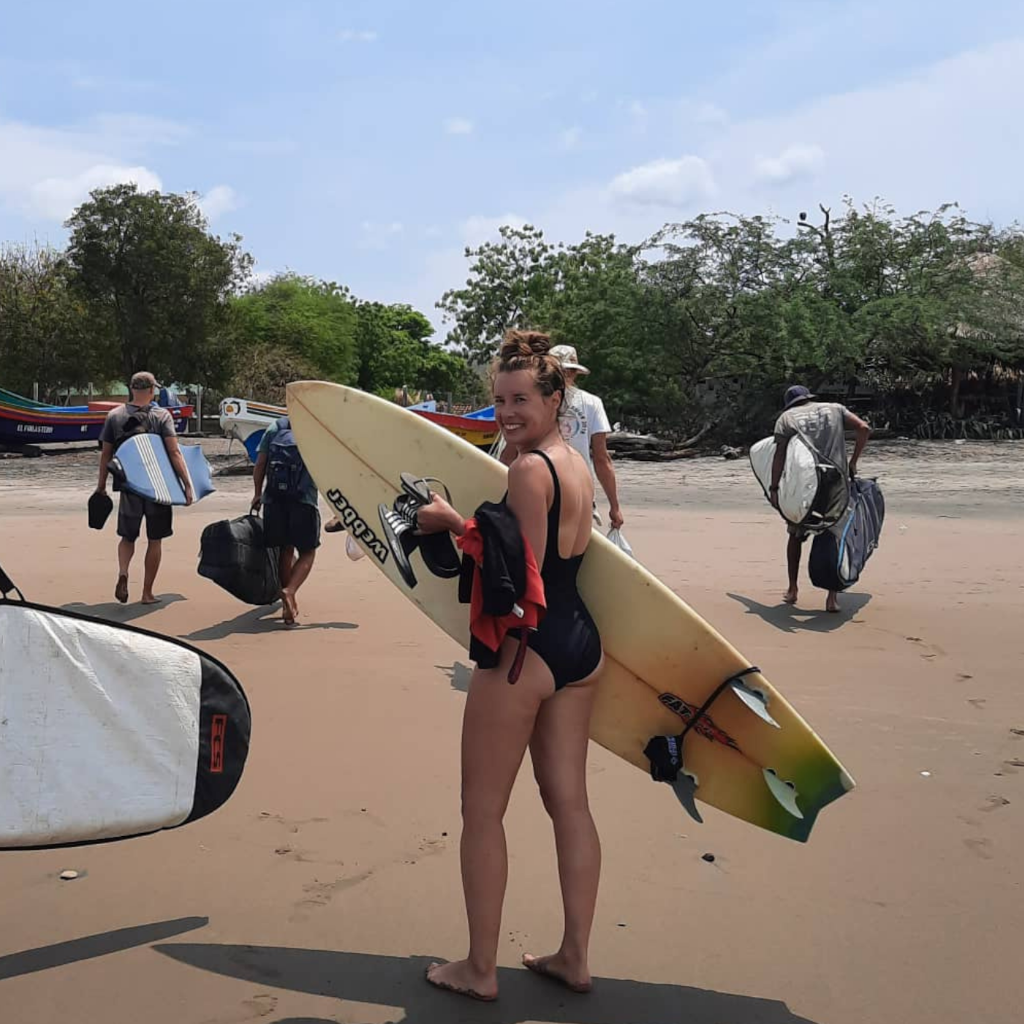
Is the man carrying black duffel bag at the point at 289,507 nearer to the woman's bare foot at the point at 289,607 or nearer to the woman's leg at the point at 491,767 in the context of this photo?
the woman's bare foot at the point at 289,607

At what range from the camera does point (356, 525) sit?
3.38 m

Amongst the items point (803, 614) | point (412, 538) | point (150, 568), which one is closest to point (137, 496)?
point (150, 568)

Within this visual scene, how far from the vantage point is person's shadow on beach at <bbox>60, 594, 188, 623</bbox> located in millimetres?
6836

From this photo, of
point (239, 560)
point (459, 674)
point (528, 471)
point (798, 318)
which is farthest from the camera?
point (798, 318)

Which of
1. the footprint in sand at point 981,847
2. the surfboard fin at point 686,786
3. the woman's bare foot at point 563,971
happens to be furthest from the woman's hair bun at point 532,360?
the footprint in sand at point 981,847

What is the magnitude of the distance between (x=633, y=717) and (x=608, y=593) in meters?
0.36

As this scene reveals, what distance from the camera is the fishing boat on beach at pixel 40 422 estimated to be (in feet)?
77.1

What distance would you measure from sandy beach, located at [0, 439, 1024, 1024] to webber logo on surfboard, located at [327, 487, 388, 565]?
89cm

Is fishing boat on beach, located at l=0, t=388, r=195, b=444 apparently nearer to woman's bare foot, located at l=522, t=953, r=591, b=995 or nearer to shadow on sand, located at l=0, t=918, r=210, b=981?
shadow on sand, located at l=0, t=918, r=210, b=981

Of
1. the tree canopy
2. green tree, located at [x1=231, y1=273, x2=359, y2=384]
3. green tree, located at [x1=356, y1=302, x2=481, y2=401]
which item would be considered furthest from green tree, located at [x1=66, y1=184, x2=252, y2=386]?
green tree, located at [x1=356, y1=302, x2=481, y2=401]

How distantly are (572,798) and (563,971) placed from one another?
0.43m

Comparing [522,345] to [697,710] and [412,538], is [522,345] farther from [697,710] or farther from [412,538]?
[697,710]

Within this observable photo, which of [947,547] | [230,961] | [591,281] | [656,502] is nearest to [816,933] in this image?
[230,961]

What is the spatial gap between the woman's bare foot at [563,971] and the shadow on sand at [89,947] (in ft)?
2.90
